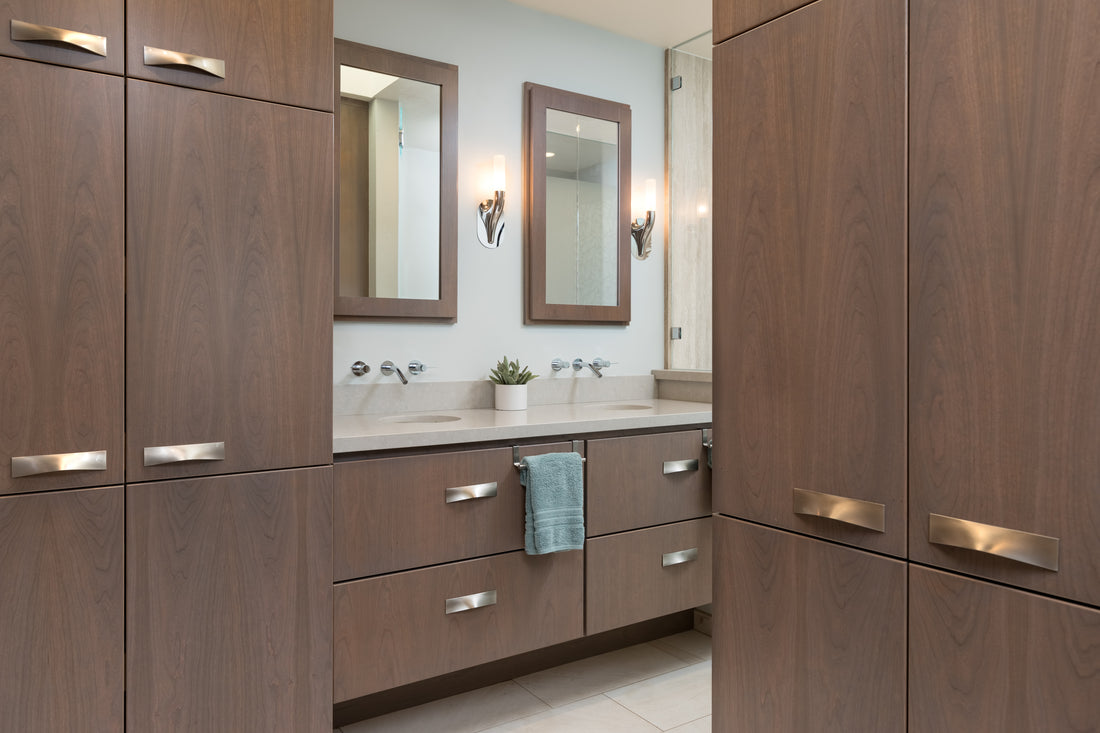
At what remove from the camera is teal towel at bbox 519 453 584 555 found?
2.15 m

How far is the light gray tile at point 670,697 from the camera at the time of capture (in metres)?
2.21

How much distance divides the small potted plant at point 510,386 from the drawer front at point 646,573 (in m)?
0.65

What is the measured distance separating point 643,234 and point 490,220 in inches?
31.6

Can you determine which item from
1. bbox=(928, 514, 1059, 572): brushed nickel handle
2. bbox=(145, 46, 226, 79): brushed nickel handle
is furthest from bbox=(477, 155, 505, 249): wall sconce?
bbox=(928, 514, 1059, 572): brushed nickel handle

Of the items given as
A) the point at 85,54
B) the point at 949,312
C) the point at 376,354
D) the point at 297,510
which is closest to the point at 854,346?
the point at 949,312

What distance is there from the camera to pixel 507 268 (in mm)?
2881

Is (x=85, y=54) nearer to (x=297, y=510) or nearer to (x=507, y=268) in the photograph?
(x=297, y=510)

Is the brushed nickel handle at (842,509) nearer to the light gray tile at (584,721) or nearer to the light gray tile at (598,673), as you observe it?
the light gray tile at (584,721)

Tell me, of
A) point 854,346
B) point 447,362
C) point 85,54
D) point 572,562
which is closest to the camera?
point 854,346

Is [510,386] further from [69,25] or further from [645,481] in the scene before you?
[69,25]

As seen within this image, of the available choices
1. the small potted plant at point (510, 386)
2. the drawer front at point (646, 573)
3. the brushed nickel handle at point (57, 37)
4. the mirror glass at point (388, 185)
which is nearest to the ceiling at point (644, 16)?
Answer: the mirror glass at point (388, 185)

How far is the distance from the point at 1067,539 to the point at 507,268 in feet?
7.53

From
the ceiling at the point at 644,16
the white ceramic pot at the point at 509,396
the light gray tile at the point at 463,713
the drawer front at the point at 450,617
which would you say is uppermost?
the ceiling at the point at 644,16

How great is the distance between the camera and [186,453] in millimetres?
1588
